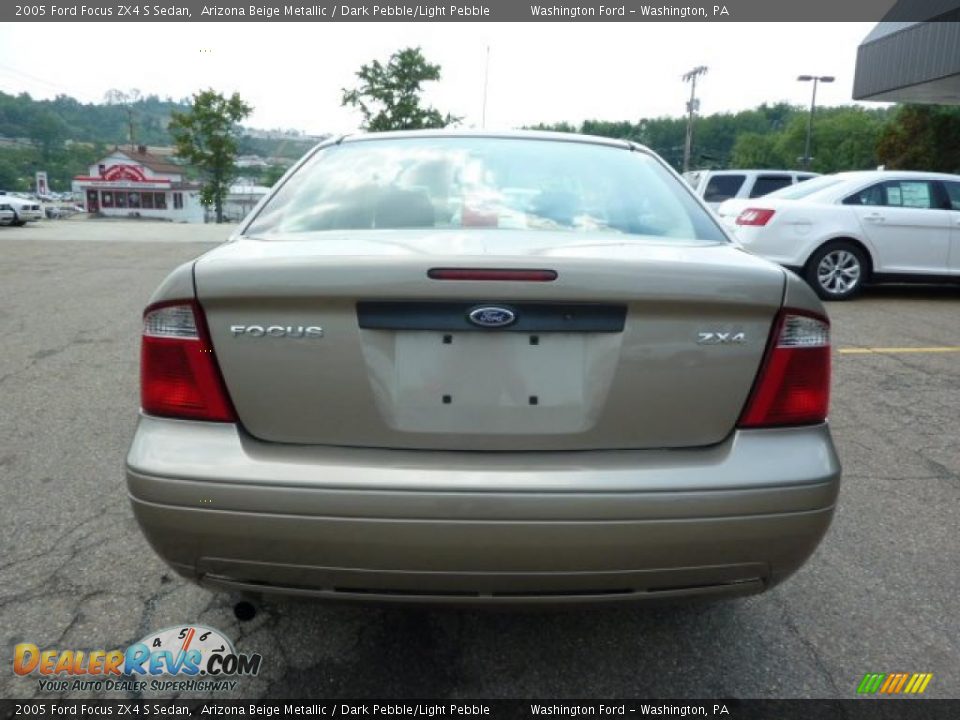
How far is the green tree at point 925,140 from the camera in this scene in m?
31.8

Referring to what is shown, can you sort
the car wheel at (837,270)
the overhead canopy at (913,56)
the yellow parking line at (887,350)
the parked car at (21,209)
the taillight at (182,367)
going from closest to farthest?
the taillight at (182,367), the yellow parking line at (887,350), the car wheel at (837,270), the overhead canopy at (913,56), the parked car at (21,209)

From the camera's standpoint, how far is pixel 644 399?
1.79 meters

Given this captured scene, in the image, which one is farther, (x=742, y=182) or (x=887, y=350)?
(x=742, y=182)

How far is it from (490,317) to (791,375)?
0.79 meters

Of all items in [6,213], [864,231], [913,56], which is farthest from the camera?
[6,213]

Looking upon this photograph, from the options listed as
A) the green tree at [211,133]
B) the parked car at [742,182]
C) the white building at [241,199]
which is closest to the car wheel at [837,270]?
the parked car at [742,182]

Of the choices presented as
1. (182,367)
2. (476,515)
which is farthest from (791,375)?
(182,367)


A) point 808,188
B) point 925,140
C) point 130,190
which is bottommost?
point 130,190

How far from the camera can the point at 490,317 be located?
1.73 meters

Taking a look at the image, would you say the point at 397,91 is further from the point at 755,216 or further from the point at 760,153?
the point at 760,153

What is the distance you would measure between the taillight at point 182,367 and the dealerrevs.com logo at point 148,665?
0.83 metres

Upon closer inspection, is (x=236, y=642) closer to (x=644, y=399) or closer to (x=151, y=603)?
(x=151, y=603)

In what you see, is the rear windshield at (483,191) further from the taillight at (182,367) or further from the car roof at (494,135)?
the taillight at (182,367)

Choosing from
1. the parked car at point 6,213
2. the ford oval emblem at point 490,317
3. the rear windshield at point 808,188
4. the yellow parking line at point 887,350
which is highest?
the rear windshield at point 808,188
